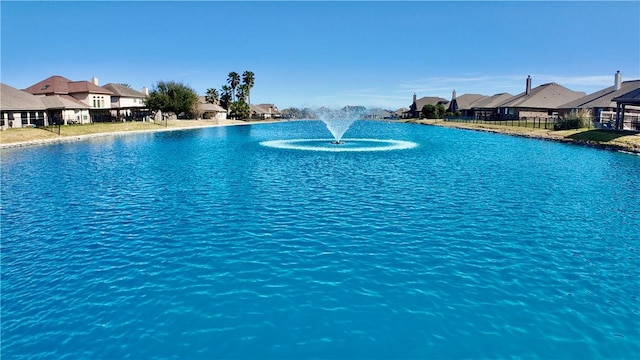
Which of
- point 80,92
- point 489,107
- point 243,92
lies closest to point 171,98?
point 80,92

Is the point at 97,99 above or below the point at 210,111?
above

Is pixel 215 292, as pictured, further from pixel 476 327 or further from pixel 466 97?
pixel 466 97

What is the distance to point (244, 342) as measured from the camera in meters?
8.89

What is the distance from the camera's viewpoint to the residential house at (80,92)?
8475 centimetres

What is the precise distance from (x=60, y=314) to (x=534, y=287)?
38.4 feet

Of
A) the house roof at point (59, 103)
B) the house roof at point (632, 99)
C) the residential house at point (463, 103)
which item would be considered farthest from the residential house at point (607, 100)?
the house roof at point (59, 103)

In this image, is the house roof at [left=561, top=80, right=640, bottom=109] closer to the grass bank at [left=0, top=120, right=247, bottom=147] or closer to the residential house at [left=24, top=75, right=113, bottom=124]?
the grass bank at [left=0, top=120, right=247, bottom=147]

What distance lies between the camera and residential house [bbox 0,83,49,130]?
2334 inches

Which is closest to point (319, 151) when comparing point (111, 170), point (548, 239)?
point (111, 170)

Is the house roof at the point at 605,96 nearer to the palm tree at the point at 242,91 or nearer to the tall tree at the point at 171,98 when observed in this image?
the tall tree at the point at 171,98

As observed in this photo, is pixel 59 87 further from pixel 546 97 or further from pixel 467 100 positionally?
pixel 467 100

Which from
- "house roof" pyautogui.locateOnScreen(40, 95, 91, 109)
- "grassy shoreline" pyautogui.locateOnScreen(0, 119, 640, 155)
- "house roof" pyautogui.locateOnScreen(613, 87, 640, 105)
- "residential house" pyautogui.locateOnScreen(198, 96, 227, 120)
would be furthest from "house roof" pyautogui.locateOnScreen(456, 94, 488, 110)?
"house roof" pyautogui.locateOnScreen(40, 95, 91, 109)

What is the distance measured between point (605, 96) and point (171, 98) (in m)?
88.4

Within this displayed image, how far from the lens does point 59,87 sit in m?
86.2
